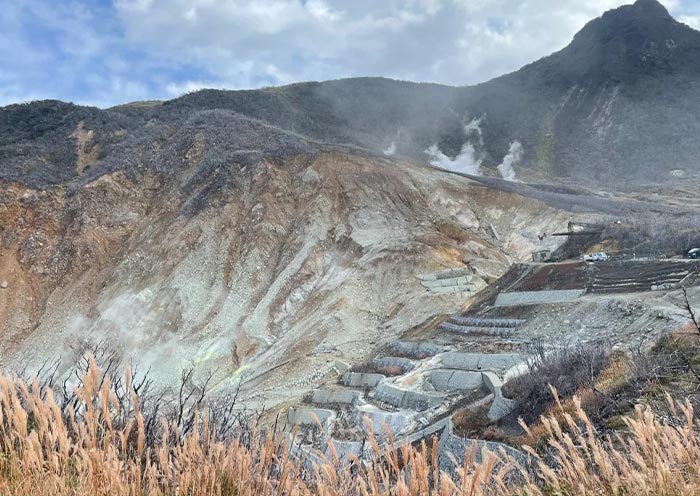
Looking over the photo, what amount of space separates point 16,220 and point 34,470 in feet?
177

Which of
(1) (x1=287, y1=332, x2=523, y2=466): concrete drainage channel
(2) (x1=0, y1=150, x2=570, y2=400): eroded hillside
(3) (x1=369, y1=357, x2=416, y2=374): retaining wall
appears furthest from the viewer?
(2) (x1=0, y1=150, x2=570, y2=400): eroded hillside

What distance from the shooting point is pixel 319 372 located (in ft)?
94.9

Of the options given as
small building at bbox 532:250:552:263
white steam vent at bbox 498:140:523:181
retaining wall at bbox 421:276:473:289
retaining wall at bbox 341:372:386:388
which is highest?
white steam vent at bbox 498:140:523:181

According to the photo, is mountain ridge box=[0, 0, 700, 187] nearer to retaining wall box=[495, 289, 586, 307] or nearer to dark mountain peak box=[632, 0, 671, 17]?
dark mountain peak box=[632, 0, 671, 17]

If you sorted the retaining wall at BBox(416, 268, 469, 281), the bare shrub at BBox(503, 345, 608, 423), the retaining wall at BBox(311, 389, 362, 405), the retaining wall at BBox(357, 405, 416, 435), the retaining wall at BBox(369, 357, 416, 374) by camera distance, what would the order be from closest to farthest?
the bare shrub at BBox(503, 345, 608, 423) < the retaining wall at BBox(357, 405, 416, 435) < the retaining wall at BBox(311, 389, 362, 405) < the retaining wall at BBox(369, 357, 416, 374) < the retaining wall at BBox(416, 268, 469, 281)

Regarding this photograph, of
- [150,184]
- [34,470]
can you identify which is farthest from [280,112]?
[34,470]

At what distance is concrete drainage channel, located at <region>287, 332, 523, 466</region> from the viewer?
1691cm

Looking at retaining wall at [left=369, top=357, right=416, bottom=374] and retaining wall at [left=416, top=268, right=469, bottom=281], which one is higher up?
retaining wall at [left=416, top=268, right=469, bottom=281]

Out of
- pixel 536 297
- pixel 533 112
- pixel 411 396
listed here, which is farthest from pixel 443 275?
pixel 533 112

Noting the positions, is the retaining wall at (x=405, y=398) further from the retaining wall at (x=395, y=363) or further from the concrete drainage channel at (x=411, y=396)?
the retaining wall at (x=395, y=363)

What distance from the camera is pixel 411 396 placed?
2127 cm

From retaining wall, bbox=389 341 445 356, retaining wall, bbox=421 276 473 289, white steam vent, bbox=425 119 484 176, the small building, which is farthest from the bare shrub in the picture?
white steam vent, bbox=425 119 484 176

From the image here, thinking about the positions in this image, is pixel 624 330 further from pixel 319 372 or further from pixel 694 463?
pixel 694 463

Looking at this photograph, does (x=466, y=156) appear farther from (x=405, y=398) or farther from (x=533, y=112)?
(x=405, y=398)
